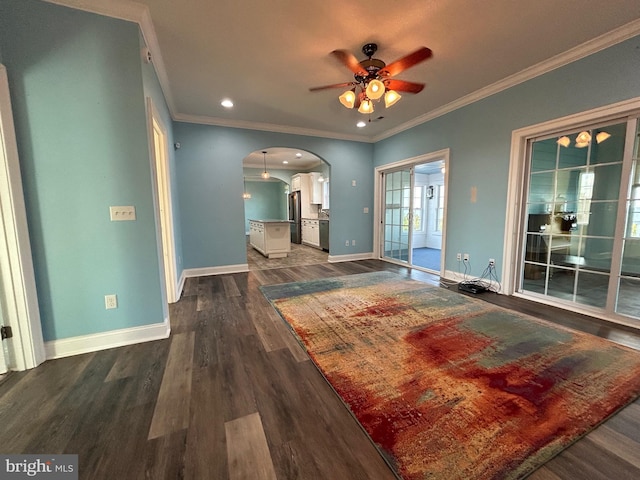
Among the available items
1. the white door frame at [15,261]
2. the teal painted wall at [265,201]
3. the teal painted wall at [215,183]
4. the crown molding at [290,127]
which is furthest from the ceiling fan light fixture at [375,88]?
the teal painted wall at [265,201]

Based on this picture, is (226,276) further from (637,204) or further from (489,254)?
(637,204)

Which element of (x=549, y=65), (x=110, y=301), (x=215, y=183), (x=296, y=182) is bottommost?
(x=110, y=301)

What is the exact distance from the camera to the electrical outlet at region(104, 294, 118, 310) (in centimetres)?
215

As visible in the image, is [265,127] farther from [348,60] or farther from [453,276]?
[453,276]

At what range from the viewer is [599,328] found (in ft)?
8.11

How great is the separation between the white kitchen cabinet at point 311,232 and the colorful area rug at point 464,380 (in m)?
4.78

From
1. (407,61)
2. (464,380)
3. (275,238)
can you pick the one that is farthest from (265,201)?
(464,380)

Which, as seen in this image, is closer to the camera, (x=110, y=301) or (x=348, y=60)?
(x=110, y=301)

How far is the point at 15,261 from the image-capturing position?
1797 mm

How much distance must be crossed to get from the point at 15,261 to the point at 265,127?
397cm

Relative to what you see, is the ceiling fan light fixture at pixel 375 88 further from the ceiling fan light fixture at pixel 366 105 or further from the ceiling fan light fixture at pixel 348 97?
the ceiling fan light fixture at pixel 366 105

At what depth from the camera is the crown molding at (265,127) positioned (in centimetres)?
438

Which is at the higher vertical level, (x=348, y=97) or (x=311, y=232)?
(x=348, y=97)

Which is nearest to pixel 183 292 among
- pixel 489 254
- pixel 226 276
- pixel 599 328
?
pixel 226 276
